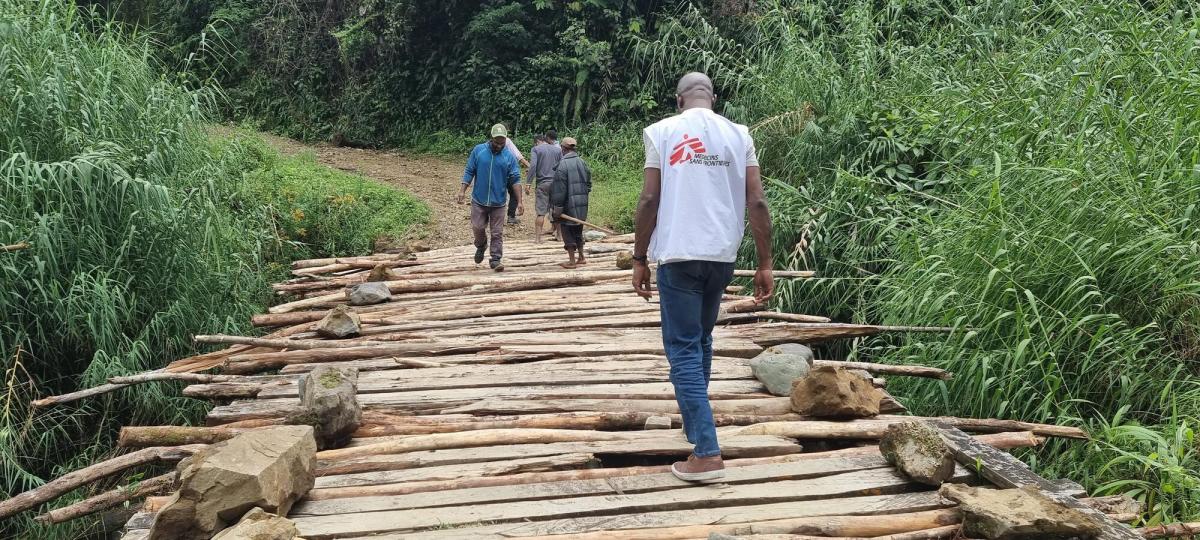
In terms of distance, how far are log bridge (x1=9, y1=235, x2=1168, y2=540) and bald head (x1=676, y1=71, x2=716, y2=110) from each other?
1.53 m

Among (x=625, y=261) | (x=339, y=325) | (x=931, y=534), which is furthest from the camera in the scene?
(x=625, y=261)

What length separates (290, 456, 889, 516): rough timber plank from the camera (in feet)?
10.2

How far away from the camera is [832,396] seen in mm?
3938

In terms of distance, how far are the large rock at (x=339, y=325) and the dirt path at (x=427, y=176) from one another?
22.0 ft

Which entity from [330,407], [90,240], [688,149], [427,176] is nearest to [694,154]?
[688,149]

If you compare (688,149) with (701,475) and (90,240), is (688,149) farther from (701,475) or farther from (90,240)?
(90,240)

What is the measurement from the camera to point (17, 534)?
17.6ft

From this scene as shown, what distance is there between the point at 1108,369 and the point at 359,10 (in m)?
20.8

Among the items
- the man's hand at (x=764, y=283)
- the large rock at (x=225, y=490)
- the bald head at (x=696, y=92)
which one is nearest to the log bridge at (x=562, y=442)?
the large rock at (x=225, y=490)

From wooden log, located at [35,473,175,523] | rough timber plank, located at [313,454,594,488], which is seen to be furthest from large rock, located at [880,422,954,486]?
wooden log, located at [35,473,175,523]

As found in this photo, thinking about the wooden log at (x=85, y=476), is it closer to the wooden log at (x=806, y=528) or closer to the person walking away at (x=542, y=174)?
the wooden log at (x=806, y=528)

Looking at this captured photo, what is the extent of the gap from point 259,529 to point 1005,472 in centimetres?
279

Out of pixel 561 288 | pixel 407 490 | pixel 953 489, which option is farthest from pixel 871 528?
pixel 561 288

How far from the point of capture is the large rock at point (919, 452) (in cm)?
317
